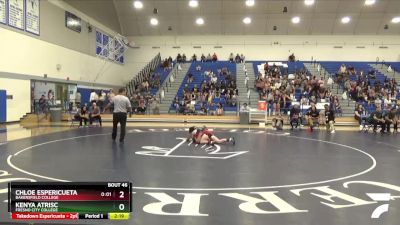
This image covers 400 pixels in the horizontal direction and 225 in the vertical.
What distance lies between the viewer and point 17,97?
19.2 meters

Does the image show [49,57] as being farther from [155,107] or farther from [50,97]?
[155,107]

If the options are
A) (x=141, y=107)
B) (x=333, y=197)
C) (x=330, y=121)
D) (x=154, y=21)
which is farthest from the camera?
(x=154, y=21)

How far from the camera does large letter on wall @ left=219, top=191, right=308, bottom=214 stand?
4.52 metres

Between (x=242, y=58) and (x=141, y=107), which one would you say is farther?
(x=242, y=58)

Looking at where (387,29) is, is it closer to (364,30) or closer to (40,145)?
(364,30)

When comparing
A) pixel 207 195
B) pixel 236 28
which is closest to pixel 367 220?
pixel 207 195

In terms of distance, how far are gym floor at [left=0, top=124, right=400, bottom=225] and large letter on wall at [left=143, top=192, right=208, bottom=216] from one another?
0.01m

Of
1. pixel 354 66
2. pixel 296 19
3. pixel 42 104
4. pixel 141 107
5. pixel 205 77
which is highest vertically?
pixel 296 19

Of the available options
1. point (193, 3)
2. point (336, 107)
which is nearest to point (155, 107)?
point (193, 3)

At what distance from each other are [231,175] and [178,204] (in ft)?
6.69

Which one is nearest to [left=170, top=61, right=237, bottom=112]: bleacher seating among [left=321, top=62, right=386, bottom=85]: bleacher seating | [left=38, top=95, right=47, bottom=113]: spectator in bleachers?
[left=38, top=95, right=47, bottom=113]: spectator in bleachers

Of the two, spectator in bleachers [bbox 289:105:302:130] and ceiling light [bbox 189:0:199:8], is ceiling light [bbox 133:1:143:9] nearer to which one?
ceiling light [bbox 189:0:199:8]

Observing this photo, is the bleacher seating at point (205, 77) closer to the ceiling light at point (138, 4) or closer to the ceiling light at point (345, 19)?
the ceiling light at point (138, 4)
